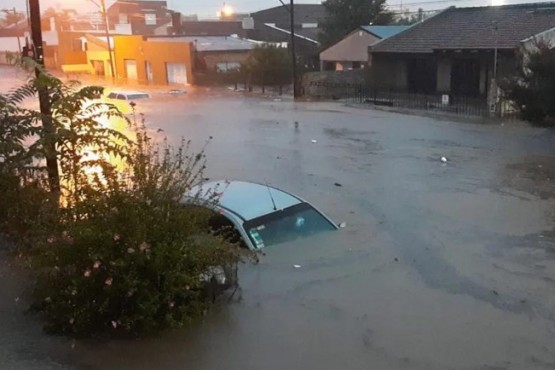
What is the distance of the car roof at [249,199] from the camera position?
9.50 m

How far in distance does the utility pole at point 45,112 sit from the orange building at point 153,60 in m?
41.1

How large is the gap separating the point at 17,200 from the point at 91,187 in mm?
2361

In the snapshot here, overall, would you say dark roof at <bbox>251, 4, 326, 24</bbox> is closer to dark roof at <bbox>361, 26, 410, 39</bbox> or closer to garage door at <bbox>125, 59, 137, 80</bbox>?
garage door at <bbox>125, 59, 137, 80</bbox>

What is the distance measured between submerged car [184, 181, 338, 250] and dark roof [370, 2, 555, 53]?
22.6 meters

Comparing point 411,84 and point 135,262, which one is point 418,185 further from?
point 411,84

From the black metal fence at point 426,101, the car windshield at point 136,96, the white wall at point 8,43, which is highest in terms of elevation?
the white wall at point 8,43

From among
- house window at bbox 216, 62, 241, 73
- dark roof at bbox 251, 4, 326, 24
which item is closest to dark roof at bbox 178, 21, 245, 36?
dark roof at bbox 251, 4, 326, 24

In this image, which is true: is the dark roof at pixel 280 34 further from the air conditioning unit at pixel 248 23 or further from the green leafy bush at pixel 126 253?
the green leafy bush at pixel 126 253

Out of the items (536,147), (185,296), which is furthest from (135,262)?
(536,147)

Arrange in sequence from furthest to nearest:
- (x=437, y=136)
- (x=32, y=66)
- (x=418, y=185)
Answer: (x=437, y=136), (x=418, y=185), (x=32, y=66)

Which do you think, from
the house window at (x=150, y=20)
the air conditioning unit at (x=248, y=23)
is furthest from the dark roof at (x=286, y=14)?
the house window at (x=150, y=20)

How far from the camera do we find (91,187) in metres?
7.64

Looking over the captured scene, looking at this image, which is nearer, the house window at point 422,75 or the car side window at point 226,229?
the car side window at point 226,229

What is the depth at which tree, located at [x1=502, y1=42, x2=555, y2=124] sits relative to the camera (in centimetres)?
2372
